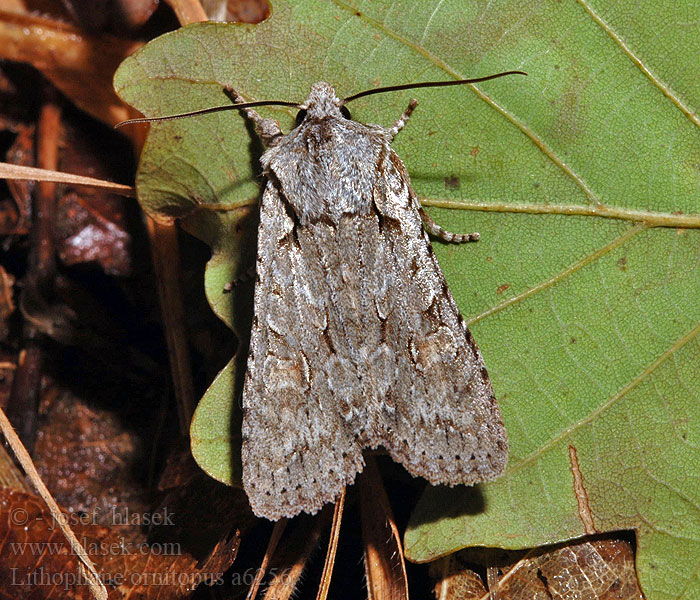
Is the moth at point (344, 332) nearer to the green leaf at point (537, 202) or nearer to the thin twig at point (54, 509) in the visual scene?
the green leaf at point (537, 202)

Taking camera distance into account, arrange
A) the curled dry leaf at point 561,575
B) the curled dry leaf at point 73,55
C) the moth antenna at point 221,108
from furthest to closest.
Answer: the curled dry leaf at point 73,55, the curled dry leaf at point 561,575, the moth antenna at point 221,108

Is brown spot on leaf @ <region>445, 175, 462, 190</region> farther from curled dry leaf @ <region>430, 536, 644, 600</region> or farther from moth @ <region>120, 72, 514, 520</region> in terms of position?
curled dry leaf @ <region>430, 536, 644, 600</region>

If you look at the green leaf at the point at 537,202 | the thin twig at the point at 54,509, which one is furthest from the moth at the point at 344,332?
the thin twig at the point at 54,509

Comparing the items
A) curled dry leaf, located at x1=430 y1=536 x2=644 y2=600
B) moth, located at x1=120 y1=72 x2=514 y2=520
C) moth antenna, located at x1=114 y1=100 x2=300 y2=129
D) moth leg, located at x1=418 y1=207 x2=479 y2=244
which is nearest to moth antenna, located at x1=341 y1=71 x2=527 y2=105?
moth, located at x1=120 y1=72 x2=514 y2=520

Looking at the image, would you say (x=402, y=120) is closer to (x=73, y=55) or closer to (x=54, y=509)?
(x=73, y=55)

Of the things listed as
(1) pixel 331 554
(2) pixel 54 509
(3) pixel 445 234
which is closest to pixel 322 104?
(3) pixel 445 234
